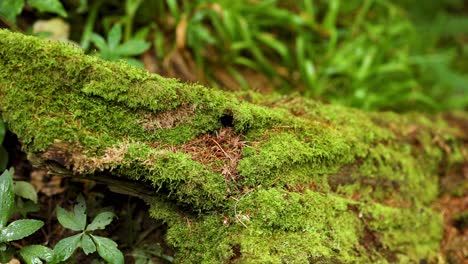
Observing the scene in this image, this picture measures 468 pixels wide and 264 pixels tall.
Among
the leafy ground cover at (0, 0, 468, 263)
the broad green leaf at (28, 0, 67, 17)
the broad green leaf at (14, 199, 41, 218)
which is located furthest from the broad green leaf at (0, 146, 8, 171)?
the broad green leaf at (28, 0, 67, 17)

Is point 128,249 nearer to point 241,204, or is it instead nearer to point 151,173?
point 151,173

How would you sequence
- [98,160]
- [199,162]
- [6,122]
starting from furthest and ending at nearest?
[6,122] < [199,162] < [98,160]

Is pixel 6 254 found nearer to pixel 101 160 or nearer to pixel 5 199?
pixel 5 199

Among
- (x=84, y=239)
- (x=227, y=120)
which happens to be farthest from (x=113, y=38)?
(x=84, y=239)

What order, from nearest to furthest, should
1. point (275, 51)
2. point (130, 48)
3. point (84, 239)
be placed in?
point (84, 239), point (130, 48), point (275, 51)

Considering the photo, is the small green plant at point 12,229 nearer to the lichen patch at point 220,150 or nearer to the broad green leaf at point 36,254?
the broad green leaf at point 36,254

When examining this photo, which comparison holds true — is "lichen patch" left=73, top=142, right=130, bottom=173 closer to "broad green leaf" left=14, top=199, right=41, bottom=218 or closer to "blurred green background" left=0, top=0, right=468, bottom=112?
"broad green leaf" left=14, top=199, right=41, bottom=218

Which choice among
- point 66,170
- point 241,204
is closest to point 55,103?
point 66,170
